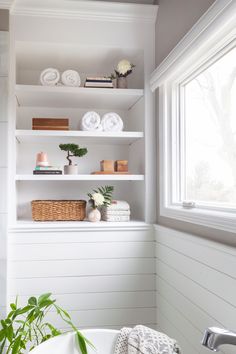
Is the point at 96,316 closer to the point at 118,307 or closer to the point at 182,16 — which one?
the point at 118,307

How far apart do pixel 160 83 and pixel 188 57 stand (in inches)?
19.1

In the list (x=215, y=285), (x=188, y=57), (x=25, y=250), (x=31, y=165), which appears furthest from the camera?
(x=31, y=165)

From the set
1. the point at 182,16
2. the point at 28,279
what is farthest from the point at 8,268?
the point at 182,16

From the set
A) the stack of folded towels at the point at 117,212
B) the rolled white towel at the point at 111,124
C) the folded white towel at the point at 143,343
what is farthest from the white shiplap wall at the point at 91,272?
the folded white towel at the point at 143,343

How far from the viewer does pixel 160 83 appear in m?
2.27

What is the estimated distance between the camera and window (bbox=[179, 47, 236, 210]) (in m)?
1.68

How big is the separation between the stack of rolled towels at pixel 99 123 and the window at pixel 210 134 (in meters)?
0.47

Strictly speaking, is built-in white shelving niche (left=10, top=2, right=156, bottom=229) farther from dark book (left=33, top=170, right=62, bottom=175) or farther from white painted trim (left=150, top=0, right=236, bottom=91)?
white painted trim (left=150, top=0, right=236, bottom=91)

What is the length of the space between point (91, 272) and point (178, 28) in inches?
62.7


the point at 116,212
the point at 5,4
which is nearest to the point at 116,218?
the point at 116,212

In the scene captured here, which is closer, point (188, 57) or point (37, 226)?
point (188, 57)

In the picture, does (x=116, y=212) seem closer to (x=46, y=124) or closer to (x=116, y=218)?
(x=116, y=218)

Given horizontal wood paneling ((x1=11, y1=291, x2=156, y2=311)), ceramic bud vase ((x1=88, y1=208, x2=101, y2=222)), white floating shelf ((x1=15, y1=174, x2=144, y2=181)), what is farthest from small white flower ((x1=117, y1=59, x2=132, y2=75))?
horizontal wood paneling ((x1=11, y1=291, x2=156, y2=311))

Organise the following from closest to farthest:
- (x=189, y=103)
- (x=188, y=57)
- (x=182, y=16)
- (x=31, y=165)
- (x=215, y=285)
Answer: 1. (x=215, y=285)
2. (x=188, y=57)
3. (x=182, y=16)
4. (x=189, y=103)
5. (x=31, y=165)
